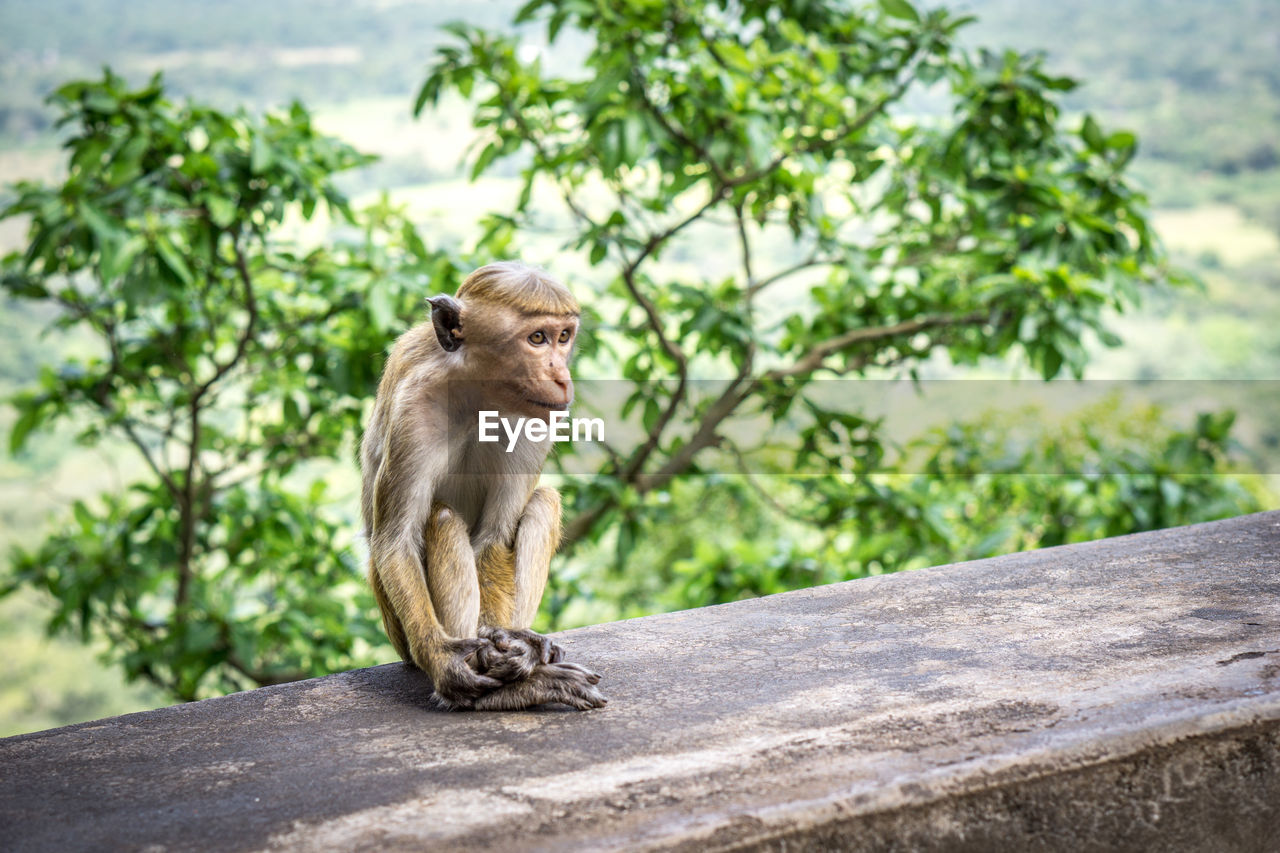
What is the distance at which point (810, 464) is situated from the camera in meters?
4.54

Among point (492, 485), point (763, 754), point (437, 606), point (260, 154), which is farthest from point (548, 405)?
point (260, 154)

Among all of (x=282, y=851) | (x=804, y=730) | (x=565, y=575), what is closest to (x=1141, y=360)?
(x=565, y=575)

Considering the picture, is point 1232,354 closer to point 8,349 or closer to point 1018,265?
point 1018,265

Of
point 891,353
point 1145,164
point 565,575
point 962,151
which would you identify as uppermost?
point 1145,164

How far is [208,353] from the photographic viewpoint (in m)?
4.23

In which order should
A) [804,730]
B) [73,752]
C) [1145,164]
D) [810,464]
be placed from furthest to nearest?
1. [1145,164]
2. [810,464]
3. [73,752]
4. [804,730]

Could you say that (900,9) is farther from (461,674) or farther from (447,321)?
(461,674)

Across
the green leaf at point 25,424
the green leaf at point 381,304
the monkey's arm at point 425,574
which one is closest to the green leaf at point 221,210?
the green leaf at point 381,304

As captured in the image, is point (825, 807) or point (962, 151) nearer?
point (825, 807)

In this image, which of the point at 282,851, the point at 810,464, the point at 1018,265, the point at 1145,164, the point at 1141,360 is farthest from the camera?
the point at 1145,164

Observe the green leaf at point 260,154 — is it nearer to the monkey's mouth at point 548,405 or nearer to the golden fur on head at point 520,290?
the golden fur on head at point 520,290

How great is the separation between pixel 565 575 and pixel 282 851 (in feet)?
9.85

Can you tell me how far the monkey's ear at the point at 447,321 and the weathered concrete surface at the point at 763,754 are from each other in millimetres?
696

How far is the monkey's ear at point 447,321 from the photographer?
217 cm
